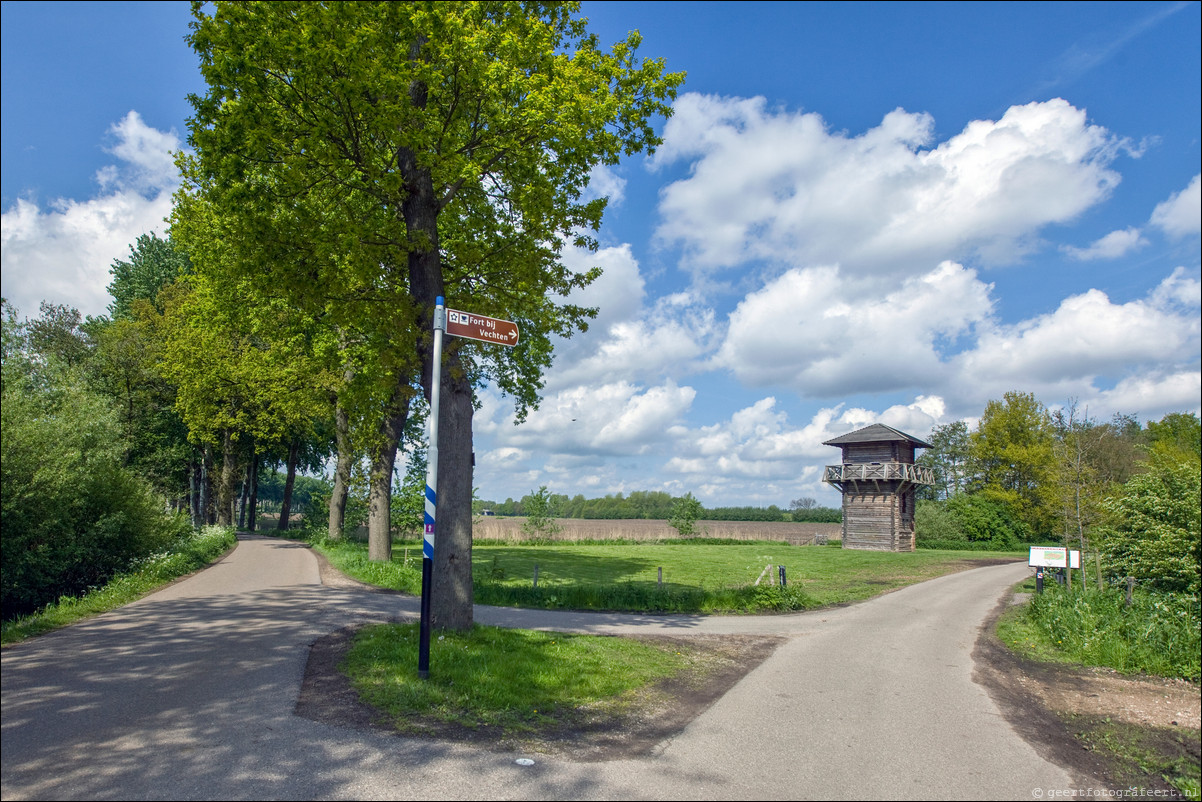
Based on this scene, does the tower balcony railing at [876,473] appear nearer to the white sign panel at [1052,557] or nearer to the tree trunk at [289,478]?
the white sign panel at [1052,557]

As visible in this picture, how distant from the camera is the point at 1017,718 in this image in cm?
777

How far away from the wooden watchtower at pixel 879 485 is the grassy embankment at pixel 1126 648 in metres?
28.7

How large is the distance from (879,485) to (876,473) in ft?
4.13

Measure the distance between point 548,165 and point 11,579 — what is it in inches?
558

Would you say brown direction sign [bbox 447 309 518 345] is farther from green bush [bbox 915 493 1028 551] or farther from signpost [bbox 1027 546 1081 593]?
green bush [bbox 915 493 1028 551]

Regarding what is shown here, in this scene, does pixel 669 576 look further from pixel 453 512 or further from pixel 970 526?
pixel 970 526

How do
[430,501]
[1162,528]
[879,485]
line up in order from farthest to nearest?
[879,485] < [1162,528] < [430,501]

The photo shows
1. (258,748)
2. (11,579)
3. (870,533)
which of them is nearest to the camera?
(258,748)

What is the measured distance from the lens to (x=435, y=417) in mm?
7926

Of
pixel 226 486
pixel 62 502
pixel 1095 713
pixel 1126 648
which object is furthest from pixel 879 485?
pixel 62 502

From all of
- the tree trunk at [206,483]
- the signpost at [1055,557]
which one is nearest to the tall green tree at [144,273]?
the tree trunk at [206,483]

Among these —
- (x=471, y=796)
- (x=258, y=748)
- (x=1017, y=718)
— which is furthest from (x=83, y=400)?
(x=1017, y=718)

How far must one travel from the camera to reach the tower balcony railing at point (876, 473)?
44344 mm

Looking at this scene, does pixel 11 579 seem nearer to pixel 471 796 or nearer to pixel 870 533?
pixel 471 796
